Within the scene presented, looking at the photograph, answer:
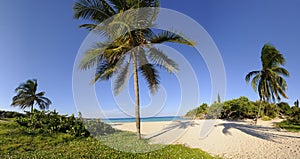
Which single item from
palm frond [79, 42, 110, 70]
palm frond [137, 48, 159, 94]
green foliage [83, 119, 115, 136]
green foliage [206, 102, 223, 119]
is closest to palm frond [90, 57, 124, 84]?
palm frond [79, 42, 110, 70]

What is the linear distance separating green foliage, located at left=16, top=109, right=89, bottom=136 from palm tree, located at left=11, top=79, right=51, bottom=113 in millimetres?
18475

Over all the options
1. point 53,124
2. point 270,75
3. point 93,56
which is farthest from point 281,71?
point 53,124

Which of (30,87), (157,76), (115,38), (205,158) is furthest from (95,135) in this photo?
(30,87)

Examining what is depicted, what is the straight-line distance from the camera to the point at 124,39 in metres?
8.65

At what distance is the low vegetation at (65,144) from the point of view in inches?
232

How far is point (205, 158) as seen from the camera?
583 cm

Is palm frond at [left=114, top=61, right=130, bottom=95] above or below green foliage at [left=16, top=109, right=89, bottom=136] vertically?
above

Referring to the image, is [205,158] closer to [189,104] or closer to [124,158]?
[124,158]

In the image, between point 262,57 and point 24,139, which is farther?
point 262,57

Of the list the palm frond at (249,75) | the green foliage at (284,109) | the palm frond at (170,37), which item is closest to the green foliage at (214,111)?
the green foliage at (284,109)

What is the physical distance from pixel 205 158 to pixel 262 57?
15.9m

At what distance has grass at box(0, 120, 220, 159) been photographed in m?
5.79

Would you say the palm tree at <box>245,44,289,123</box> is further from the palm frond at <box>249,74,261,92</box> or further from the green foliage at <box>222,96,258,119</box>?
the green foliage at <box>222,96,258,119</box>

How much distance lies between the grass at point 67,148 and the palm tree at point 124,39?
249cm
